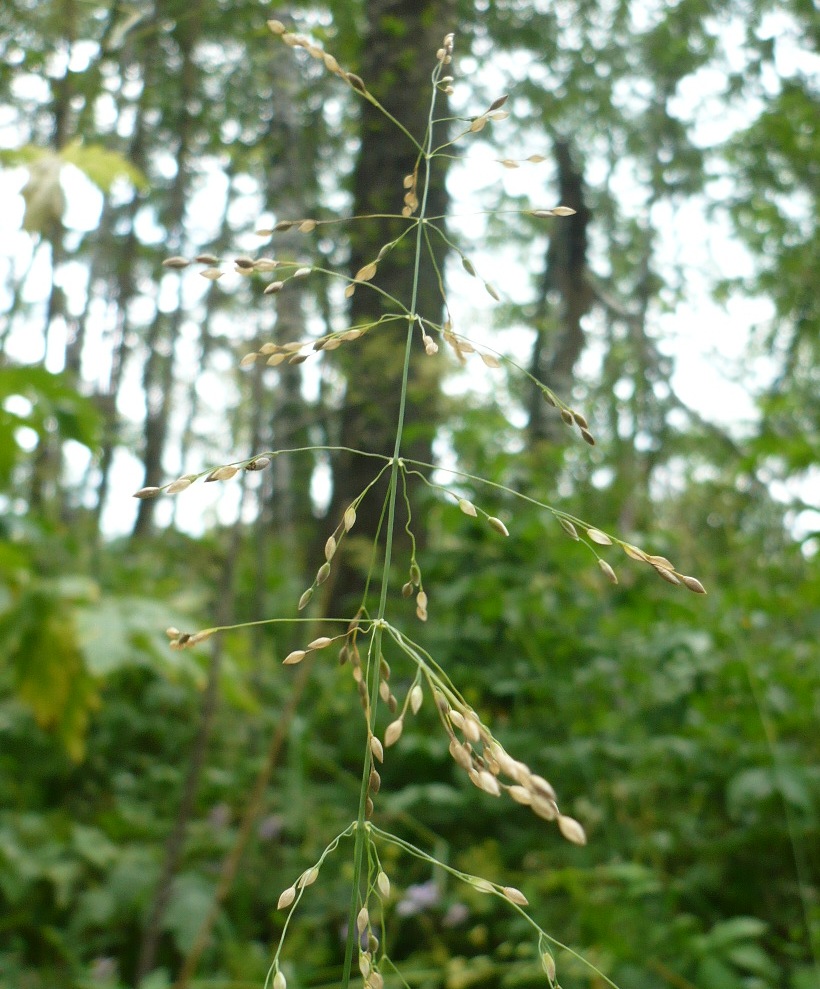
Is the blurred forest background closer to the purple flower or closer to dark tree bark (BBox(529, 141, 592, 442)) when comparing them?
the purple flower

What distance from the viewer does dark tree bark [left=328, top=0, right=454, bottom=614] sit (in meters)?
2.83

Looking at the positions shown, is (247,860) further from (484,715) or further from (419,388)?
(419,388)

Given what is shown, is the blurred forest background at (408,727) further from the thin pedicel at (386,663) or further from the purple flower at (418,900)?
the thin pedicel at (386,663)

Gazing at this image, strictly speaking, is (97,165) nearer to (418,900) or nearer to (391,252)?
(391,252)

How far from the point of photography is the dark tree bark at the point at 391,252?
9.29ft

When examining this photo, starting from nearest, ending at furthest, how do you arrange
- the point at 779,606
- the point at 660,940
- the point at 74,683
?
1. the point at 660,940
2. the point at 74,683
3. the point at 779,606

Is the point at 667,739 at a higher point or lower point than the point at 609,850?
higher

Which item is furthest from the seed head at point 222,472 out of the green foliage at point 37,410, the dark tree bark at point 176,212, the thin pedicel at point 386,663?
the dark tree bark at point 176,212

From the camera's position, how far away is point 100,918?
92.0 inches

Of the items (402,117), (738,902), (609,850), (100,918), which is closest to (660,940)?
(609,850)

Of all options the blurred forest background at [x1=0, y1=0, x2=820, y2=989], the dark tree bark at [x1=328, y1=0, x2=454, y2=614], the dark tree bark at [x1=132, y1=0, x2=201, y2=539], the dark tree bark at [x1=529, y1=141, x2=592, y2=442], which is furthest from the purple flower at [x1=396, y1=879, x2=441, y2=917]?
the dark tree bark at [x1=529, y1=141, x2=592, y2=442]

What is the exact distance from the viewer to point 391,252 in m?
2.80

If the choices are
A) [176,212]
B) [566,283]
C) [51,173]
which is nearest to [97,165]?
[51,173]

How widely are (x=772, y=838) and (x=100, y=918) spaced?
1947mm
